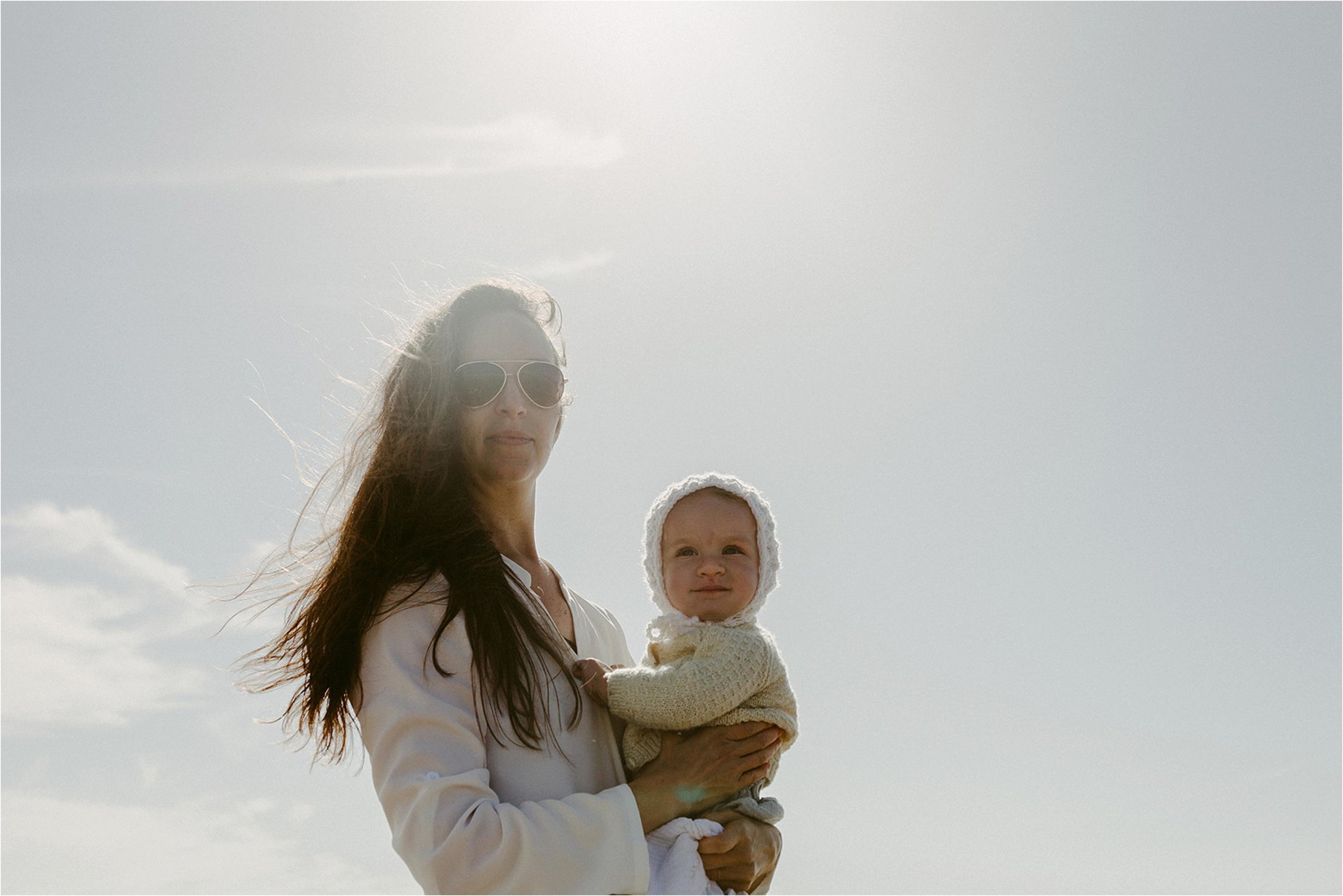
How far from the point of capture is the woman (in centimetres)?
364

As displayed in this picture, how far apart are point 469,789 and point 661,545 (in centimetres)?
142

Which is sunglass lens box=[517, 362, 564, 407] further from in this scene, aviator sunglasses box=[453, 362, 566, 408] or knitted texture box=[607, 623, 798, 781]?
knitted texture box=[607, 623, 798, 781]

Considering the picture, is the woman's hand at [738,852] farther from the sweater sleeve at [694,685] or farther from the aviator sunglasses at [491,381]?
the aviator sunglasses at [491,381]

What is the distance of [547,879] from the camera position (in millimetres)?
3584

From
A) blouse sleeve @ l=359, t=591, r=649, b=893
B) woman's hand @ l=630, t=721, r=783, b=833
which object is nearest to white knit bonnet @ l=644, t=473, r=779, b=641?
woman's hand @ l=630, t=721, r=783, b=833

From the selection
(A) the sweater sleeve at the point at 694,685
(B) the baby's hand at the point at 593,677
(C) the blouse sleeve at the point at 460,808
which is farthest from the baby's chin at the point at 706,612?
(C) the blouse sleeve at the point at 460,808

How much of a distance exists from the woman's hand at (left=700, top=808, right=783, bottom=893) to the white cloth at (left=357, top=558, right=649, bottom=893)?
0.91 ft

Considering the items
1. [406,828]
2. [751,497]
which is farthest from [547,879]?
[751,497]

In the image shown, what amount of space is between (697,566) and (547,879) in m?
1.40

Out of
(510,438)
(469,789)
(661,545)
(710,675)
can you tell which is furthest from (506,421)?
(469,789)

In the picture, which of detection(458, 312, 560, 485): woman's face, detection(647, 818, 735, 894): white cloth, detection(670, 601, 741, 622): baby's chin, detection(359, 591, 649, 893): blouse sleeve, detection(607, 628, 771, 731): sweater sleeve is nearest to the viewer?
detection(359, 591, 649, 893): blouse sleeve

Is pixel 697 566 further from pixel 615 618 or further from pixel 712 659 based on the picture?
pixel 615 618

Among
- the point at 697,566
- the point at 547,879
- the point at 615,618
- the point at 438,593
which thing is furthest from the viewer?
the point at 615,618

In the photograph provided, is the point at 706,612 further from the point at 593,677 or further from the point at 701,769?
the point at 701,769
